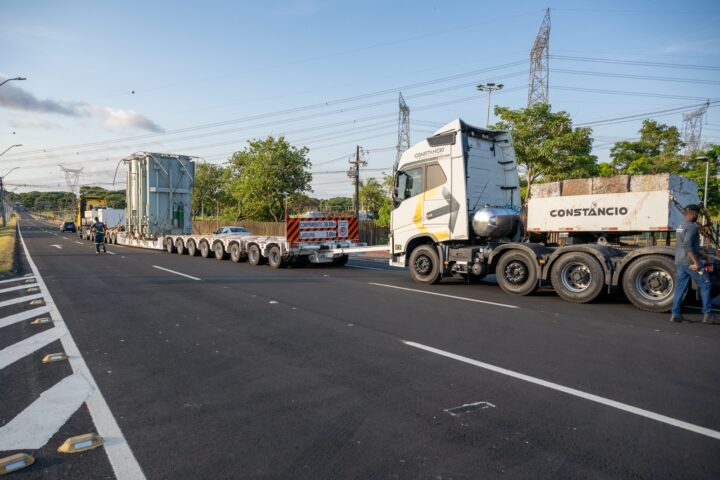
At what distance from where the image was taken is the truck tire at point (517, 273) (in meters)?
10.1

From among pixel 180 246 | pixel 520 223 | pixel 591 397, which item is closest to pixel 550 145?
pixel 520 223

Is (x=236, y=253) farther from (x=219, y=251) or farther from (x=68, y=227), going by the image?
(x=68, y=227)

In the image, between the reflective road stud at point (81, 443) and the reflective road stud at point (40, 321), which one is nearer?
the reflective road stud at point (81, 443)

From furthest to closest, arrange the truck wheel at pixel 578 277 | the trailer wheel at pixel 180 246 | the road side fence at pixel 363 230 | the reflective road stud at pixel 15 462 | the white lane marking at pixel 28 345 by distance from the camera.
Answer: the road side fence at pixel 363 230 → the trailer wheel at pixel 180 246 → the truck wheel at pixel 578 277 → the white lane marking at pixel 28 345 → the reflective road stud at pixel 15 462

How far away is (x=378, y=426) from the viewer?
389 cm

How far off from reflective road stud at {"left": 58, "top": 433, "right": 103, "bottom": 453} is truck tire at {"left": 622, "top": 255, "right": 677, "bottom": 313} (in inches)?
327

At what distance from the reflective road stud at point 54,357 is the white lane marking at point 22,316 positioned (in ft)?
7.77

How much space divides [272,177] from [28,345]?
106 feet

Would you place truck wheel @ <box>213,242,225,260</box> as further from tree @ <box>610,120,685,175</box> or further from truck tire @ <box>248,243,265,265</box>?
tree @ <box>610,120,685,175</box>

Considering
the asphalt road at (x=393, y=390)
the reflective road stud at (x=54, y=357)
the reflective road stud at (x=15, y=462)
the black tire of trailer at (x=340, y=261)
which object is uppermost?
the black tire of trailer at (x=340, y=261)

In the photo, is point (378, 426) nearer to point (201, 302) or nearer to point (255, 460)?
point (255, 460)

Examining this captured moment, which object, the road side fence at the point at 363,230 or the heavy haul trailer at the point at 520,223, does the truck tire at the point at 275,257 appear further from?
the road side fence at the point at 363,230

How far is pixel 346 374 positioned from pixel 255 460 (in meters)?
1.90

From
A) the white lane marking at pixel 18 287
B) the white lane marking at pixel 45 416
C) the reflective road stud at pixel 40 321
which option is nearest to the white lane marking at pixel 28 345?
the reflective road stud at pixel 40 321
